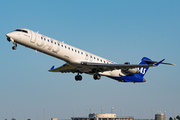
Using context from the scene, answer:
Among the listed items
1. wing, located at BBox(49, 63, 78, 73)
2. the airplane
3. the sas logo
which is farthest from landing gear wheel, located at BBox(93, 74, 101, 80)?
the sas logo

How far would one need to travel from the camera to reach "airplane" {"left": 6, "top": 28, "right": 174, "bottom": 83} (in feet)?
96.7

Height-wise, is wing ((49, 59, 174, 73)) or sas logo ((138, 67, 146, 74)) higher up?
sas logo ((138, 67, 146, 74))

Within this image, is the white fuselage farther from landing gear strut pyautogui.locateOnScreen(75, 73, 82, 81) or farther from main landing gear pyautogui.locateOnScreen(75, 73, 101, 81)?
landing gear strut pyautogui.locateOnScreen(75, 73, 82, 81)

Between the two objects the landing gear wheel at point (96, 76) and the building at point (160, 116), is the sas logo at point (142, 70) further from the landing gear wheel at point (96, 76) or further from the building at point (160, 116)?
the building at point (160, 116)

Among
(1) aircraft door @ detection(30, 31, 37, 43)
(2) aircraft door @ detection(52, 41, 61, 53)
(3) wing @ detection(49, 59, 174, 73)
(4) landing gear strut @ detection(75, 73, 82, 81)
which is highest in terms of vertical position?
(1) aircraft door @ detection(30, 31, 37, 43)

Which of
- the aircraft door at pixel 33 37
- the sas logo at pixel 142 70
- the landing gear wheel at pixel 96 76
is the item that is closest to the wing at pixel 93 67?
the landing gear wheel at pixel 96 76

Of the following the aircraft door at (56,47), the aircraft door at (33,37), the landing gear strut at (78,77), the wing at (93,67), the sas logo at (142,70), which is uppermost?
the aircraft door at (33,37)

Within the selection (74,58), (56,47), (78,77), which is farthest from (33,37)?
(78,77)

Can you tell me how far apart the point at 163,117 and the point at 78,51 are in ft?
200

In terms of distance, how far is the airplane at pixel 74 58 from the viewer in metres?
29.5

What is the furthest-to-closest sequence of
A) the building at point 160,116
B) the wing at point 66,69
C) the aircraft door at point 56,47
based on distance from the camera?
the building at point 160,116 → the wing at point 66,69 → the aircraft door at point 56,47

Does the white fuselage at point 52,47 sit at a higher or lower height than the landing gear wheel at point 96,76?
higher

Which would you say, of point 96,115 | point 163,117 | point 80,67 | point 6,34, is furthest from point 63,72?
point 163,117

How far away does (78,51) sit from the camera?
3238 centimetres
